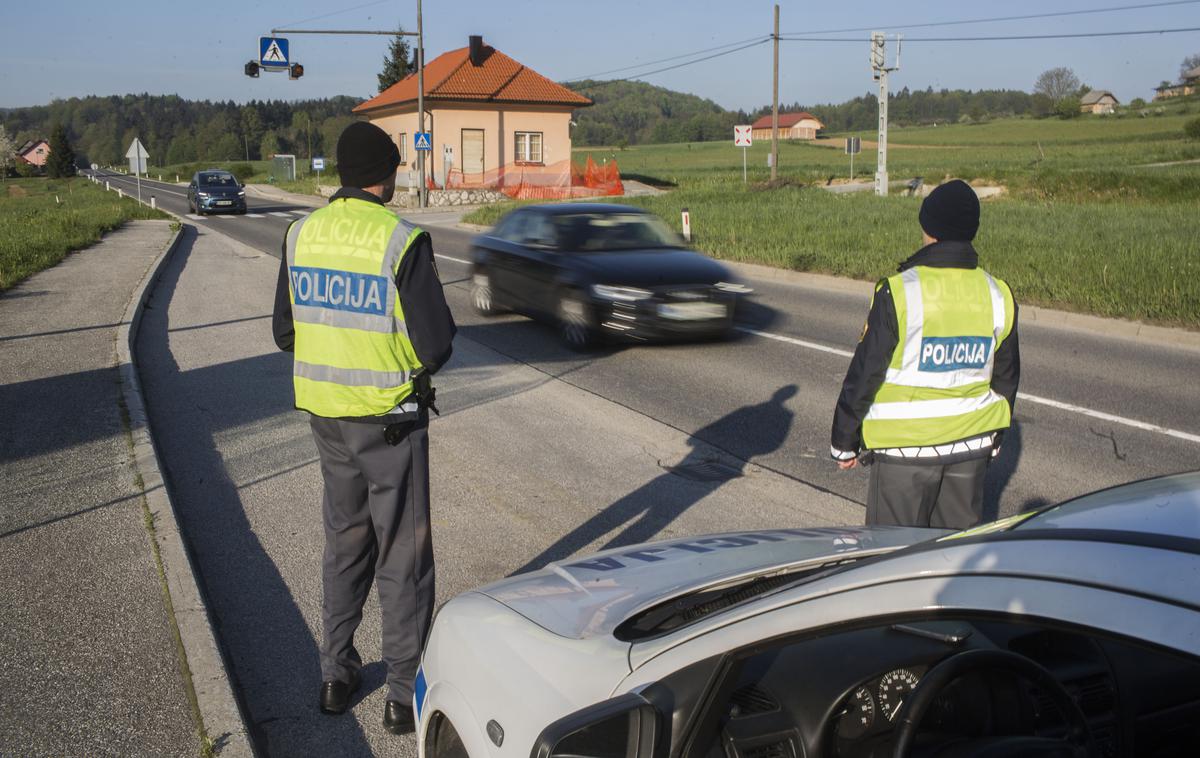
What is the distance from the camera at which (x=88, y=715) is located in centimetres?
369

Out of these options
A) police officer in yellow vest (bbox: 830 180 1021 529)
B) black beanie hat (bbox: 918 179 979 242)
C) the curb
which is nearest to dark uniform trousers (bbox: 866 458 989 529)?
police officer in yellow vest (bbox: 830 180 1021 529)

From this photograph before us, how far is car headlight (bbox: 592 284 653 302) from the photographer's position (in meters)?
11.4

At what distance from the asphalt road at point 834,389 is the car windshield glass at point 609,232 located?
49.4 inches

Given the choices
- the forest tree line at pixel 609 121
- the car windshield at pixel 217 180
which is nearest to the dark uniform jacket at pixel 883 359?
the car windshield at pixel 217 180

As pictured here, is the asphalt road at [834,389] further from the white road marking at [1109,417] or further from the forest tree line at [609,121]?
the forest tree line at [609,121]

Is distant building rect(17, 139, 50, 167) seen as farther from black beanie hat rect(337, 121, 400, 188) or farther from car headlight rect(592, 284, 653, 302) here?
black beanie hat rect(337, 121, 400, 188)

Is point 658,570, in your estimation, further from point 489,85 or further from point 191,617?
point 489,85

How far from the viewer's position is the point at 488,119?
2160 inches

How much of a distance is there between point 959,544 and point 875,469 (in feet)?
7.10

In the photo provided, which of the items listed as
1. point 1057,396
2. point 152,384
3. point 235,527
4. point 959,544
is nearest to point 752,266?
point 1057,396

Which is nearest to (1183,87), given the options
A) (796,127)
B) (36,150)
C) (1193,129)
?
(796,127)

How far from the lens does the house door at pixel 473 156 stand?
178 ft

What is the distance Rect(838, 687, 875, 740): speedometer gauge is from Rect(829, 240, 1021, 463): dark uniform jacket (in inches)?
72.7

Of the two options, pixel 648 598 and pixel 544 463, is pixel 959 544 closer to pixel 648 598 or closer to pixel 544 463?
pixel 648 598
